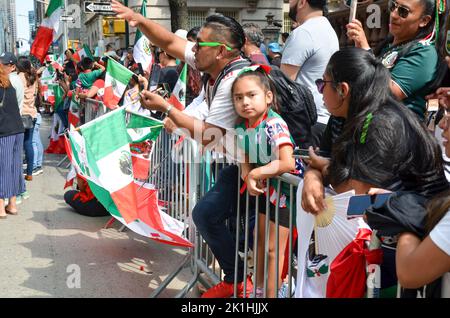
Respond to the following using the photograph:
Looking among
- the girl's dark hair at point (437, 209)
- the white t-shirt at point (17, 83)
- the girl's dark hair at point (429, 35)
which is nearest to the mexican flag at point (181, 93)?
the girl's dark hair at point (429, 35)

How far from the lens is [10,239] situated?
5922mm

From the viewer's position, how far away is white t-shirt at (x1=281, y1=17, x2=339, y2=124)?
12.9 ft

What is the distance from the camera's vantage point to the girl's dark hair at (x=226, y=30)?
3.67 metres

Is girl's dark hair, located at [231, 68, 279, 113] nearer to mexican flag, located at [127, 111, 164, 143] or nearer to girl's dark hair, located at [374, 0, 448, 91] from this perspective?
girl's dark hair, located at [374, 0, 448, 91]

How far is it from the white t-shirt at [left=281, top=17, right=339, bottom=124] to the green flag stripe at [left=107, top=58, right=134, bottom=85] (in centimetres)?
390

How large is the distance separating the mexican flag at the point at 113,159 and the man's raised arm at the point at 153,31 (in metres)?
0.83

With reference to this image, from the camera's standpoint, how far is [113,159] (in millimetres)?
4688

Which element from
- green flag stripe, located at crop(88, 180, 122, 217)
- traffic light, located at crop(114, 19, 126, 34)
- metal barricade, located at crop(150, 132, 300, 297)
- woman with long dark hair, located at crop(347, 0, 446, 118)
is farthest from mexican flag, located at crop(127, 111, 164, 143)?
traffic light, located at crop(114, 19, 126, 34)

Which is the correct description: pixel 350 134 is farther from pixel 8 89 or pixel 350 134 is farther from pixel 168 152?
pixel 8 89

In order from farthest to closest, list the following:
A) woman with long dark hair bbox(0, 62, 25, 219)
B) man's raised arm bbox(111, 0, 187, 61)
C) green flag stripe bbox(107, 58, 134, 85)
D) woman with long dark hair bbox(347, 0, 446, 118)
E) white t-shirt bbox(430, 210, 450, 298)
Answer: green flag stripe bbox(107, 58, 134, 85)
woman with long dark hair bbox(0, 62, 25, 219)
man's raised arm bbox(111, 0, 187, 61)
woman with long dark hair bbox(347, 0, 446, 118)
white t-shirt bbox(430, 210, 450, 298)

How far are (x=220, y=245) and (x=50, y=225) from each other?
3404mm

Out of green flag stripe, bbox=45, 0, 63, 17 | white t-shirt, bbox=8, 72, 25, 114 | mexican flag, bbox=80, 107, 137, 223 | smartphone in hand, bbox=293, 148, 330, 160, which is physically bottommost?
mexican flag, bbox=80, 107, 137, 223

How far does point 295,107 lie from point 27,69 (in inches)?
254

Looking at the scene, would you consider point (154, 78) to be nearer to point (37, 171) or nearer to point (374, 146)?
point (37, 171)
